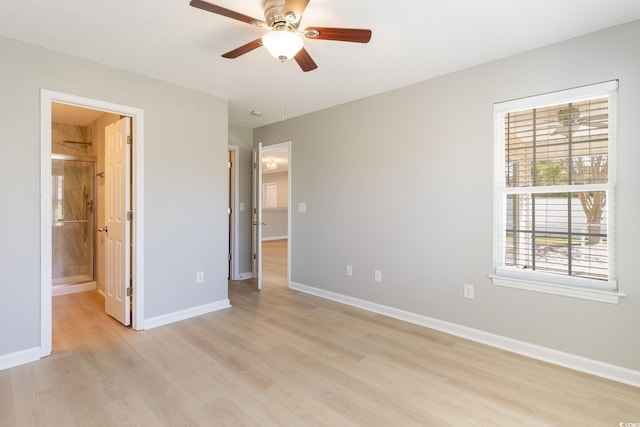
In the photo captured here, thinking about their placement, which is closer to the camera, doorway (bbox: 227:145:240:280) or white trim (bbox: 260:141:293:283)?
white trim (bbox: 260:141:293:283)

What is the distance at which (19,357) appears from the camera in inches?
96.0

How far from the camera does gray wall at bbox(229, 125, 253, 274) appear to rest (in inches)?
201

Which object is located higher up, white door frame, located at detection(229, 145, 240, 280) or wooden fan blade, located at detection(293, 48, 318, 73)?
wooden fan blade, located at detection(293, 48, 318, 73)

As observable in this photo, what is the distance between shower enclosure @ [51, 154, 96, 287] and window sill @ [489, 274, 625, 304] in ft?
17.8

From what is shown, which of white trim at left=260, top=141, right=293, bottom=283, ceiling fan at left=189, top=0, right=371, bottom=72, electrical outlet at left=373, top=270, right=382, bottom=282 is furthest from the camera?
white trim at left=260, top=141, right=293, bottom=283

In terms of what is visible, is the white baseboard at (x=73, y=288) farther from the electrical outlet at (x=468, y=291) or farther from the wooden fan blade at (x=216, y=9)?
the electrical outlet at (x=468, y=291)

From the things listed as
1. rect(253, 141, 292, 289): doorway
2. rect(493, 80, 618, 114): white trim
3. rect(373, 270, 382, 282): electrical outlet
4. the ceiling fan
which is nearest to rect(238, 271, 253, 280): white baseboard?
rect(253, 141, 292, 289): doorway

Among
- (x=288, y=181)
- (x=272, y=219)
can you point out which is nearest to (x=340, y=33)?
(x=288, y=181)

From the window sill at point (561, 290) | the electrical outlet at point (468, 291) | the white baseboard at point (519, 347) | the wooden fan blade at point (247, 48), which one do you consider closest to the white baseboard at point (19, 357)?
the wooden fan blade at point (247, 48)

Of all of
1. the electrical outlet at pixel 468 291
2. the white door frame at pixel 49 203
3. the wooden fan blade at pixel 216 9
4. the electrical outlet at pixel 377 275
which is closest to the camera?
the wooden fan blade at pixel 216 9

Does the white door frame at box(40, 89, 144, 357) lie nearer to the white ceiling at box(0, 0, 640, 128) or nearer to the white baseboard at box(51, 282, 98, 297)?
the white ceiling at box(0, 0, 640, 128)

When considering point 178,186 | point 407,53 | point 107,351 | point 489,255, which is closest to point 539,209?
point 489,255

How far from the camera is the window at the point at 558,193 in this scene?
2.38 m

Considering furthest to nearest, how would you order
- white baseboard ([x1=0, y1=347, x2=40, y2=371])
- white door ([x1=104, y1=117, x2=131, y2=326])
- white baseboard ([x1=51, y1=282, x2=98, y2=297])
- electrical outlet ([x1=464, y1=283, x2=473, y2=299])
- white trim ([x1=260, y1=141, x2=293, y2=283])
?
white trim ([x1=260, y1=141, x2=293, y2=283]) < white baseboard ([x1=51, y1=282, x2=98, y2=297]) < white door ([x1=104, y1=117, x2=131, y2=326]) < electrical outlet ([x1=464, y1=283, x2=473, y2=299]) < white baseboard ([x1=0, y1=347, x2=40, y2=371])
